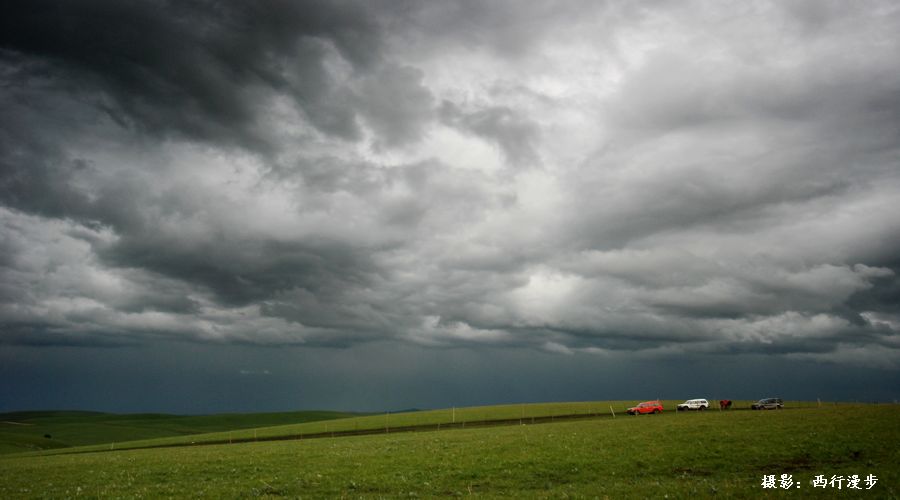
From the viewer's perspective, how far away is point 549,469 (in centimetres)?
3062

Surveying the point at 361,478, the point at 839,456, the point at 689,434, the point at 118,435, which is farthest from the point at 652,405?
the point at 118,435

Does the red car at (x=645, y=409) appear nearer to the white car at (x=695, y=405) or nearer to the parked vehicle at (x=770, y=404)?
the white car at (x=695, y=405)

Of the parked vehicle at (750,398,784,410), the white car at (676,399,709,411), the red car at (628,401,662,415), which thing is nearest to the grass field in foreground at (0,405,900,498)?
the red car at (628,401,662,415)

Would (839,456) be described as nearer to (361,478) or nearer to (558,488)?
(558,488)

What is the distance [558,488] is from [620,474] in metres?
5.58

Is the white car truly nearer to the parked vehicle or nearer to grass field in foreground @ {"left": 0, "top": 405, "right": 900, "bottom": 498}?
the parked vehicle

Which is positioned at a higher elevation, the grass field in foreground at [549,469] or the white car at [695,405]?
the grass field in foreground at [549,469]

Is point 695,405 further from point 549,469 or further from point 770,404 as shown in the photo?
point 549,469

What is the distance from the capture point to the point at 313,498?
25.1 metres

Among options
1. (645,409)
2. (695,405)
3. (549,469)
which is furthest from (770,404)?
(549,469)

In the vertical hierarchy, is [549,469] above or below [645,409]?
above

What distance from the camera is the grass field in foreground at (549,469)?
83.9 ft

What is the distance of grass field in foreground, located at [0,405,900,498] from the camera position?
25.6 m

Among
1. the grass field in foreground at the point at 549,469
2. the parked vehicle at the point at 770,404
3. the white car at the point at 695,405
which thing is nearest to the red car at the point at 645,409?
the white car at the point at 695,405
